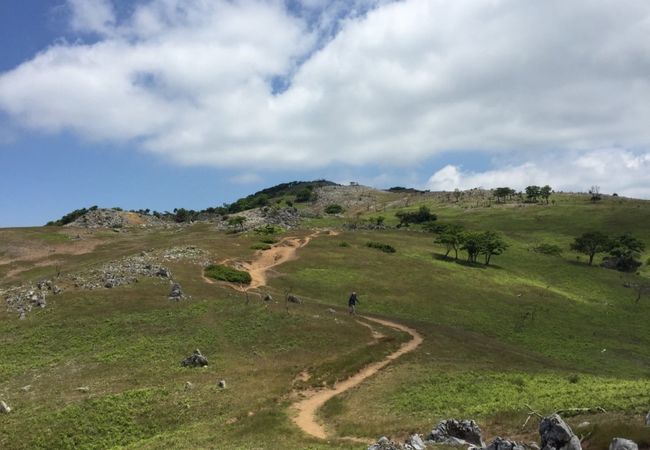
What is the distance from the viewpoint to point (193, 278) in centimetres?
7419

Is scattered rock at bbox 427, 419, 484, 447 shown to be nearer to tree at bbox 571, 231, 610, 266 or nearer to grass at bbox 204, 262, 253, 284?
grass at bbox 204, 262, 253, 284

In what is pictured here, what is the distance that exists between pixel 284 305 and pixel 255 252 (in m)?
41.9

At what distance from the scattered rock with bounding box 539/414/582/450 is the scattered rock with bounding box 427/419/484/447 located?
3.85 metres

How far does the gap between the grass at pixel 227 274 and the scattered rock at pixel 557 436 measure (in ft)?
204

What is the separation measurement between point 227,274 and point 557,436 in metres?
64.1

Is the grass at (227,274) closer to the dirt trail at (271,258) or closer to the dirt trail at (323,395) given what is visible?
the dirt trail at (271,258)

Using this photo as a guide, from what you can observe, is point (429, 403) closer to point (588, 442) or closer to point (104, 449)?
point (588, 442)

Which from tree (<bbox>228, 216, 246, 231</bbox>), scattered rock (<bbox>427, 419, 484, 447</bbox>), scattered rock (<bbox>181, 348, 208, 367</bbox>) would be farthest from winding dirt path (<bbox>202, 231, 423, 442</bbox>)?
tree (<bbox>228, 216, 246, 231</bbox>)

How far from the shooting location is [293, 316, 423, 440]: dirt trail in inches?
1254

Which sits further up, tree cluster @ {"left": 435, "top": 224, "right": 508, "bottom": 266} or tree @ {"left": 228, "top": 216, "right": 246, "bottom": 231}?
tree @ {"left": 228, "top": 216, "right": 246, "bottom": 231}

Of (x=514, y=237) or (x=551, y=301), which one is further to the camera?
(x=514, y=237)

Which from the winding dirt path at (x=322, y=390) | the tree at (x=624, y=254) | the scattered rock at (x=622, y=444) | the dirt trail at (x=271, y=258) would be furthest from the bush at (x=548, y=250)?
the scattered rock at (x=622, y=444)

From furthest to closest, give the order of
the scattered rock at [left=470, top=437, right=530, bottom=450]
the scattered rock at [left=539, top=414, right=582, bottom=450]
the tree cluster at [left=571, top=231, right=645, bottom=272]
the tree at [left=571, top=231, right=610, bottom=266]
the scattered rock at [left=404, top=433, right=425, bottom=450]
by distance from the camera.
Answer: the tree at [left=571, top=231, right=610, bottom=266], the tree cluster at [left=571, top=231, right=645, bottom=272], the scattered rock at [left=404, top=433, right=425, bottom=450], the scattered rock at [left=470, top=437, right=530, bottom=450], the scattered rock at [left=539, top=414, right=582, bottom=450]

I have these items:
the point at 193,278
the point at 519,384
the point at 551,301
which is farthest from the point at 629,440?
the point at 551,301
